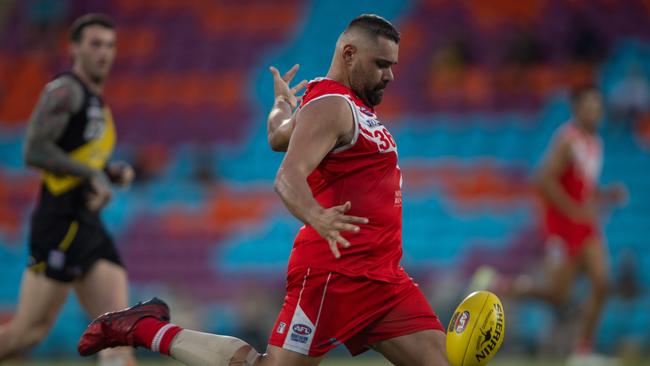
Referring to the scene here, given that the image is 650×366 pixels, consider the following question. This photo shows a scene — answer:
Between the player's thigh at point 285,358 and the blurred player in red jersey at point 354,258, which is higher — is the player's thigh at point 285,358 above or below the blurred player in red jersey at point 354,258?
below

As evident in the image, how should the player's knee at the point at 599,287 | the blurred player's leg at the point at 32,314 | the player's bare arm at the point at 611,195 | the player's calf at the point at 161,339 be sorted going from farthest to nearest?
the player's bare arm at the point at 611,195 → the player's knee at the point at 599,287 → the blurred player's leg at the point at 32,314 → the player's calf at the point at 161,339

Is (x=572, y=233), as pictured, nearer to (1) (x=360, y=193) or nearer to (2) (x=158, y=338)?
(1) (x=360, y=193)

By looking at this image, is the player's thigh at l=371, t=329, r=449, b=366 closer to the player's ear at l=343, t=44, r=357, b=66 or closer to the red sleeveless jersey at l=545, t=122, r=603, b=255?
the player's ear at l=343, t=44, r=357, b=66

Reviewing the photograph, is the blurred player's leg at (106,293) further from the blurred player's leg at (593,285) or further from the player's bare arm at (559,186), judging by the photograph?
the blurred player's leg at (593,285)

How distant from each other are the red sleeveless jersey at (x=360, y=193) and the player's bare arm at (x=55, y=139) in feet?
7.71

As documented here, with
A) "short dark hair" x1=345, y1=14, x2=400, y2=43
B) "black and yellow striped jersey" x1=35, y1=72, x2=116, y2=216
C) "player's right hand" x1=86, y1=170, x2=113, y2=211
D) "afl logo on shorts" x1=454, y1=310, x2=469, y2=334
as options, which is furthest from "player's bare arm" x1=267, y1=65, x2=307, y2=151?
"black and yellow striped jersey" x1=35, y1=72, x2=116, y2=216

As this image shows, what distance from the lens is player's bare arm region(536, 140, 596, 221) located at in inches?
402

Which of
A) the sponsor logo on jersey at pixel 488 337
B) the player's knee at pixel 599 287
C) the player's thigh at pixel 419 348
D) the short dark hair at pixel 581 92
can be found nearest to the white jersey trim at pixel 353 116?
the player's thigh at pixel 419 348

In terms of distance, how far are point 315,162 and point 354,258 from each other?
683 mm

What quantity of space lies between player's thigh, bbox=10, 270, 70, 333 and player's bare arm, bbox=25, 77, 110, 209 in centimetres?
64

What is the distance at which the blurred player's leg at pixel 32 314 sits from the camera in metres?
6.87

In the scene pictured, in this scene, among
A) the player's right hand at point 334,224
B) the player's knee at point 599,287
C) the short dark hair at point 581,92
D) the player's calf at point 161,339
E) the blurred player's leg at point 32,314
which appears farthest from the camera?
the short dark hair at point 581,92

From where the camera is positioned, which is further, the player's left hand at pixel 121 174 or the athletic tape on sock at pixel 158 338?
the player's left hand at pixel 121 174

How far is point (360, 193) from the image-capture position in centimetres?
532
